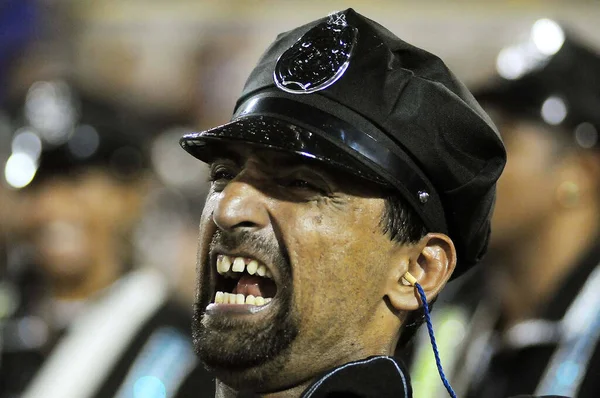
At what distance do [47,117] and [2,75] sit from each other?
1996 mm

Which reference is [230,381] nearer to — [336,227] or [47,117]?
[336,227]

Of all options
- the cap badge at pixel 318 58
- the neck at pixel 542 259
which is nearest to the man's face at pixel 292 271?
the cap badge at pixel 318 58

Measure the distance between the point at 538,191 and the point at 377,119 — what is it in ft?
7.64

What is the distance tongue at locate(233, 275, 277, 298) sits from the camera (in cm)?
221

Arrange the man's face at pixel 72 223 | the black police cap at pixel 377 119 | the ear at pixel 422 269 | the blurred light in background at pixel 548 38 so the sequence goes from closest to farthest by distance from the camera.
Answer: the black police cap at pixel 377 119 → the ear at pixel 422 269 → the blurred light in background at pixel 548 38 → the man's face at pixel 72 223

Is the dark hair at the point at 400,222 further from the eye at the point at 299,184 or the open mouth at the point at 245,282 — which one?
the open mouth at the point at 245,282

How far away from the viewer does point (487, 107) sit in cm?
435

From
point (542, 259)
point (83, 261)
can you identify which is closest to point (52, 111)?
point (83, 261)

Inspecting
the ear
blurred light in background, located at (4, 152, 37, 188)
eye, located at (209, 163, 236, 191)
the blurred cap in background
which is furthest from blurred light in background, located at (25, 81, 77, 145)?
the ear

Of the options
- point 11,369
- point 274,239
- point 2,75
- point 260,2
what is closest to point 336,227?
point 274,239

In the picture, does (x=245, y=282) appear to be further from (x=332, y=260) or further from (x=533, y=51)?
(x=533, y=51)

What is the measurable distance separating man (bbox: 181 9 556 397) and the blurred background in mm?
2143

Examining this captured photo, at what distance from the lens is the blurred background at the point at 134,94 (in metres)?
4.91

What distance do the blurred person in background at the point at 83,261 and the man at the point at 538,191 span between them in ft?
3.90
